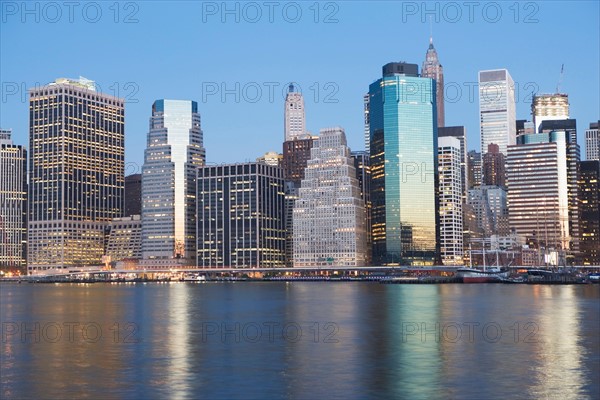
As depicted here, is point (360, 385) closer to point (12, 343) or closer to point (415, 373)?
point (415, 373)

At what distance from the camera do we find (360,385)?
54125 mm

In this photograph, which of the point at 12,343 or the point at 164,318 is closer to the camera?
the point at 12,343

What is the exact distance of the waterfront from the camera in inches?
2089

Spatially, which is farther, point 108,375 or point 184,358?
point 184,358

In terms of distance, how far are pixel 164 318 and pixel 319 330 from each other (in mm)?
25452

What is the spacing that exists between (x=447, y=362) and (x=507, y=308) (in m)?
60.4

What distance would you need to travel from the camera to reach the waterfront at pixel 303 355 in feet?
174

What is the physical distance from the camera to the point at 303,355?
66688mm

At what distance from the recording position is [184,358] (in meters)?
66.3

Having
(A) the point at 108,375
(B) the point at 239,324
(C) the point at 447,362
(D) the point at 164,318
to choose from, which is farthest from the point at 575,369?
(D) the point at 164,318

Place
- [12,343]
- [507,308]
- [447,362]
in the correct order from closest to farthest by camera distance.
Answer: [447,362]
[12,343]
[507,308]

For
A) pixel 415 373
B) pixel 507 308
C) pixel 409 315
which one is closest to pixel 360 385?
pixel 415 373

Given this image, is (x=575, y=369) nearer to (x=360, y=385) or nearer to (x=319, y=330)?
(x=360, y=385)

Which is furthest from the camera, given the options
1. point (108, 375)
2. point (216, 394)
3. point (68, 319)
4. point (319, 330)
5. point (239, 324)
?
point (68, 319)
